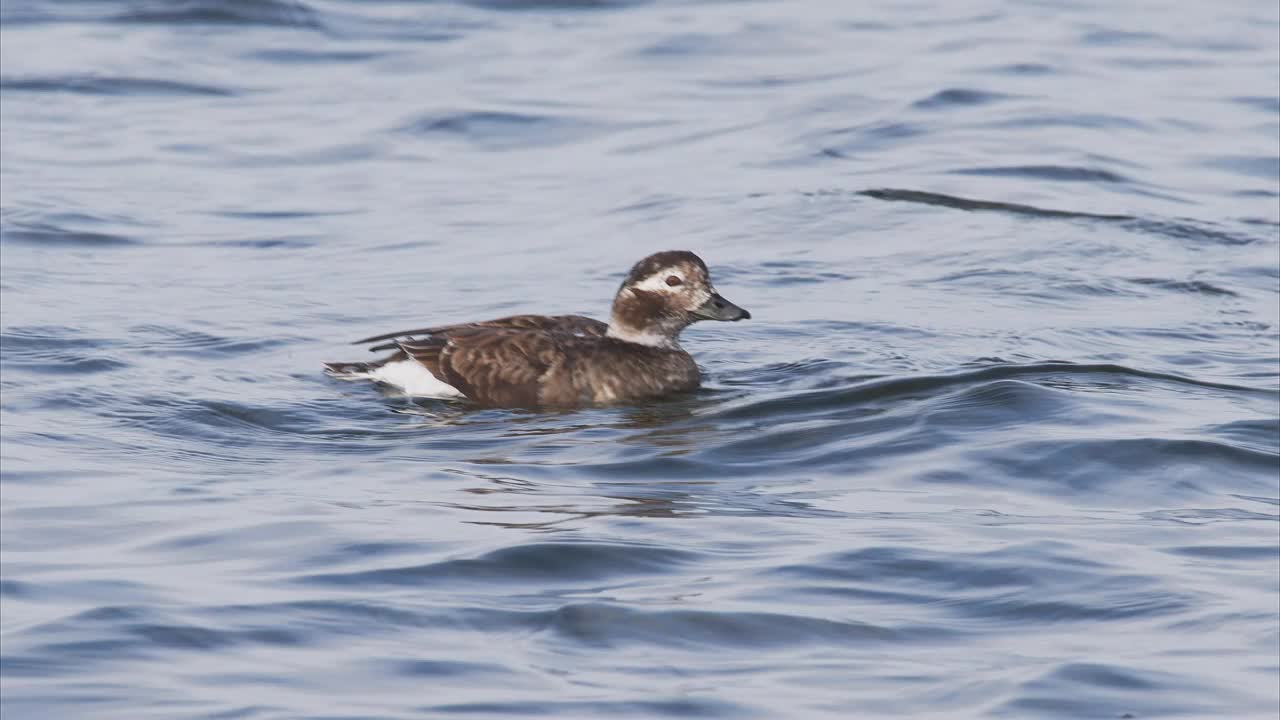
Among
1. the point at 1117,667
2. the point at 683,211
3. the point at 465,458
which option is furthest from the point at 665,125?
the point at 1117,667

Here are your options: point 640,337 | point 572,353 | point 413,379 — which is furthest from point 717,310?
point 413,379

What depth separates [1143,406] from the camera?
A: 36.2 feet

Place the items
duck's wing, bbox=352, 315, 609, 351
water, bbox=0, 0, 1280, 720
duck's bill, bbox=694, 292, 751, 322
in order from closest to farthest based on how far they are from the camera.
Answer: water, bbox=0, 0, 1280, 720 → duck's wing, bbox=352, 315, 609, 351 → duck's bill, bbox=694, 292, 751, 322

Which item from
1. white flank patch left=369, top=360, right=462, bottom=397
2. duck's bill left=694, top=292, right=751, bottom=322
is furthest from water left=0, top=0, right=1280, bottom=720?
duck's bill left=694, top=292, right=751, bottom=322

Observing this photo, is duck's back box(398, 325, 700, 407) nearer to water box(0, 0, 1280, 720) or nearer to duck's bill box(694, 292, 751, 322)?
water box(0, 0, 1280, 720)

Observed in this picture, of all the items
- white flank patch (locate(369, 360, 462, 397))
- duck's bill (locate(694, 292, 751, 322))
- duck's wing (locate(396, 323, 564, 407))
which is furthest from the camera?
duck's bill (locate(694, 292, 751, 322))

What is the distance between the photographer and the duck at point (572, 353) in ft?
37.2

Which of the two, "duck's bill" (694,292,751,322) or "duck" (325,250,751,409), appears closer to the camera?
"duck" (325,250,751,409)

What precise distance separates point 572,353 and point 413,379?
2.66 ft

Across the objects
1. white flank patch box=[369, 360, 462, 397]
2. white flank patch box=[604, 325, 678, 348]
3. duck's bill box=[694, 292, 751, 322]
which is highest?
duck's bill box=[694, 292, 751, 322]

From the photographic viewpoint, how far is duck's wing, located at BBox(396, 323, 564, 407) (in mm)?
11312

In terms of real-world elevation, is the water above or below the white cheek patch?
below

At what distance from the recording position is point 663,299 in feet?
39.3

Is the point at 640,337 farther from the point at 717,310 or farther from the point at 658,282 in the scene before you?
the point at 717,310
